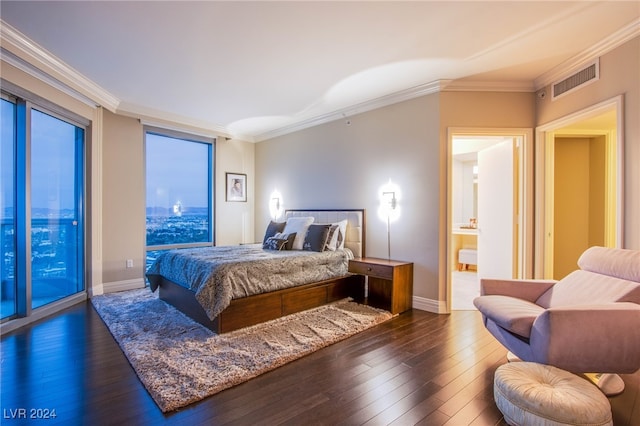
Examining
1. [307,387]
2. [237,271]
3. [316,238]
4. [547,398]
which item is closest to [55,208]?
[237,271]

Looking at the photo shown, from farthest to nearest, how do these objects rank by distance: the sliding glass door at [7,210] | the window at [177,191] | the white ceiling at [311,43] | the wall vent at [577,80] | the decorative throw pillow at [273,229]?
the window at [177,191] → the decorative throw pillow at [273,229] → the sliding glass door at [7,210] → the wall vent at [577,80] → the white ceiling at [311,43]

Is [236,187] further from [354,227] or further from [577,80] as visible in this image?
[577,80]

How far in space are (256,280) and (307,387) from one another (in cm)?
135

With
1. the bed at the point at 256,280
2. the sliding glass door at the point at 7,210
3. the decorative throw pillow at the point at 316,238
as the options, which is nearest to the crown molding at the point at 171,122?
the sliding glass door at the point at 7,210

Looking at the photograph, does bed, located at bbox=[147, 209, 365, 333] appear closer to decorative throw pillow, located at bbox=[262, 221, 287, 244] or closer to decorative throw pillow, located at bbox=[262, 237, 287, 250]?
decorative throw pillow, located at bbox=[262, 237, 287, 250]

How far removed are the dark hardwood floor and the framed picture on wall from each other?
347 cm

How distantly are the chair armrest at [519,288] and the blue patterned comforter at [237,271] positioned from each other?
73.1 inches

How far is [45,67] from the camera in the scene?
320 cm

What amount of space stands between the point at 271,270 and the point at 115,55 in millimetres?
2672

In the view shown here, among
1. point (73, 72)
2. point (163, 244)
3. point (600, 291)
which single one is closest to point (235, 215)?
point (163, 244)

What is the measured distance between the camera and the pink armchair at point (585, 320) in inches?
74.4

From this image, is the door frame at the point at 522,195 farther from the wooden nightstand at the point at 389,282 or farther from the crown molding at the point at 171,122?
the crown molding at the point at 171,122

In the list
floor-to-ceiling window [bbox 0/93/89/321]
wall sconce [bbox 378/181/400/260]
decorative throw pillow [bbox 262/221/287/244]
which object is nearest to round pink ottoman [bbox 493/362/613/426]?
wall sconce [bbox 378/181/400/260]

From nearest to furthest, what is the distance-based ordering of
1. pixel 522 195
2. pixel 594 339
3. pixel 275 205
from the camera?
1. pixel 594 339
2. pixel 522 195
3. pixel 275 205
